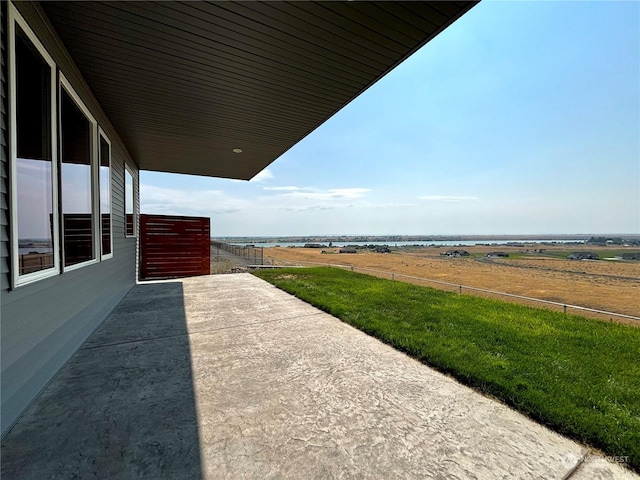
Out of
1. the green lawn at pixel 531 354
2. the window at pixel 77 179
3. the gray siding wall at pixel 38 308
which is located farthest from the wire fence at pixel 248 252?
the window at pixel 77 179

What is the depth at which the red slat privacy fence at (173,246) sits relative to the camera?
8773mm

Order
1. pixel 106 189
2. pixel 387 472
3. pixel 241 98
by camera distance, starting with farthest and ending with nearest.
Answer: pixel 106 189 → pixel 241 98 → pixel 387 472

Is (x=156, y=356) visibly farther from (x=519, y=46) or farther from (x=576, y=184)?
(x=576, y=184)

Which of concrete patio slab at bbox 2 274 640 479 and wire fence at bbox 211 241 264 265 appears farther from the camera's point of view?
wire fence at bbox 211 241 264 265

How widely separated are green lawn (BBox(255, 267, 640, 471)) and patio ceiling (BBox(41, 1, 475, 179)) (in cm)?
308

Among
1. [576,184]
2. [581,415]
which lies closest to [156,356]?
[581,415]

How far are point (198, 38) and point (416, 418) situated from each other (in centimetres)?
369

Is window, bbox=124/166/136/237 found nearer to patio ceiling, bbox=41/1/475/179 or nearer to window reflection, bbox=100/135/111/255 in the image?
window reflection, bbox=100/135/111/255

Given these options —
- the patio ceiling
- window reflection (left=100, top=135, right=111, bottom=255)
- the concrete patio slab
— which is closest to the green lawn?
the concrete patio slab

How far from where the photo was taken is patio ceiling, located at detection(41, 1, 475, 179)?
2258 mm

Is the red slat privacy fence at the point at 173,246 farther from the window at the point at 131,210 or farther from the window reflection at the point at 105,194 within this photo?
the window reflection at the point at 105,194

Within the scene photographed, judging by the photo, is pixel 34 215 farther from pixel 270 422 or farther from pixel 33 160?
pixel 270 422

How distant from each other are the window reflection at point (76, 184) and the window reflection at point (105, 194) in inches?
20.5

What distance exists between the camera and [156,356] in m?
2.80
